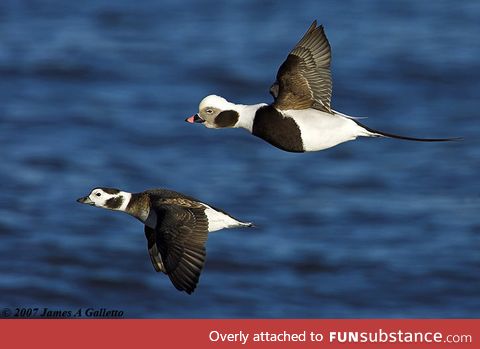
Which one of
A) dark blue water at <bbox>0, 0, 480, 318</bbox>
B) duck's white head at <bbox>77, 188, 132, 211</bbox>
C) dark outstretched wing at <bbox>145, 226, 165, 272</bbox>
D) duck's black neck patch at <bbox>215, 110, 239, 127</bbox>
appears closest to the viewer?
duck's black neck patch at <bbox>215, 110, 239, 127</bbox>

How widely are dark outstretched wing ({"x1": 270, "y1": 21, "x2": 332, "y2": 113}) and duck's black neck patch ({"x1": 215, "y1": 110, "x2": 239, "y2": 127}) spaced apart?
29 centimetres

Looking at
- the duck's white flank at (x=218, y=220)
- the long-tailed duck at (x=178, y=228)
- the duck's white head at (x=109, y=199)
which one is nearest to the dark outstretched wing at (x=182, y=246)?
the long-tailed duck at (x=178, y=228)

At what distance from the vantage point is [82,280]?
38.4 ft

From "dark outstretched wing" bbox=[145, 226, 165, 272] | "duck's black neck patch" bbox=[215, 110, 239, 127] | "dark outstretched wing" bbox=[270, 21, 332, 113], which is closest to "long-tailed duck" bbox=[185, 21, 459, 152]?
"dark outstretched wing" bbox=[270, 21, 332, 113]

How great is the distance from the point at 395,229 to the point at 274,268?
1478 millimetres

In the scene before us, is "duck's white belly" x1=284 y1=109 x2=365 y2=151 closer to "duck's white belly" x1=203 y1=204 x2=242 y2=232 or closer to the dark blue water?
"duck's white belly" x1=203 y1=204 x2=242 y2=232

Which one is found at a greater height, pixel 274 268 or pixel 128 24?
pixel 128 24

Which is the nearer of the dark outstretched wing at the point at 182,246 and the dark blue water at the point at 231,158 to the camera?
the dark outstretched wing at the point at 182,246

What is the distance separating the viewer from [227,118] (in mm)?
5984

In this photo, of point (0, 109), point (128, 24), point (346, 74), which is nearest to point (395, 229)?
point (346, 74)

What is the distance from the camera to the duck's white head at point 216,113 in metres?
5.96

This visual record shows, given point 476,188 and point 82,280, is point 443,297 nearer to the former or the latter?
point 476,188

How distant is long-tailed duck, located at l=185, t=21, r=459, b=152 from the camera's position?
5.69 metres

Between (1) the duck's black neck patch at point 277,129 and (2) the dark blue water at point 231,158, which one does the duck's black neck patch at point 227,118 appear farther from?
(2) the dark blue water at point 231,158
